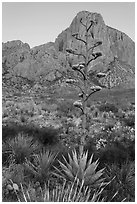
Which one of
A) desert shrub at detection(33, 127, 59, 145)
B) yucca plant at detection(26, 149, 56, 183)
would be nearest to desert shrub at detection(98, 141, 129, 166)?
yucca plant at detection(26, 149, 56, 183)

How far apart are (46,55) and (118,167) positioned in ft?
319

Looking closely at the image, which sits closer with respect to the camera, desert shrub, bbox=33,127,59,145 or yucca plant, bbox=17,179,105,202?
yucca plant, bbox=17,179,105,202

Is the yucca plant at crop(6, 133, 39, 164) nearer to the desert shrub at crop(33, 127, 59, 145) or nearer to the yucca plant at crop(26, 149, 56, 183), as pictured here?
the yucca plant at crop(26, 149, 56, 183)

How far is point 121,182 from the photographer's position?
5141 mm

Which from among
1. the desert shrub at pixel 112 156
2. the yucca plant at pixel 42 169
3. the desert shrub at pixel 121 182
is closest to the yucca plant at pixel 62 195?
the yucca plant at pixel 42 169

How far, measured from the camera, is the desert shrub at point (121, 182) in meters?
4.82

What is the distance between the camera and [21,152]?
610 centimetres

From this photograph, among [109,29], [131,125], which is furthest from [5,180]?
[109,29]

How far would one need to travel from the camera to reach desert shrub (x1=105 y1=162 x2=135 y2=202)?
482 cm

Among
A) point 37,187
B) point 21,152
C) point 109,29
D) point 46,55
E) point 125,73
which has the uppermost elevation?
point 109,29

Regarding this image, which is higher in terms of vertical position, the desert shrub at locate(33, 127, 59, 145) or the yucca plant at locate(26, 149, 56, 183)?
the desert shrub at locate(33, 127, 59, 145)

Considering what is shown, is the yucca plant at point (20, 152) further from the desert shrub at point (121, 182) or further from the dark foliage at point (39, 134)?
the desert shrub at point (121, 182)

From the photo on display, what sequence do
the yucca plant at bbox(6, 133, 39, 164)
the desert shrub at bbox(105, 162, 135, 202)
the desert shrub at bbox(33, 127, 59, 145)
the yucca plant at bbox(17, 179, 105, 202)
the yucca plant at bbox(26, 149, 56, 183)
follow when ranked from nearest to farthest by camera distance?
the yucca plant at bbox(17, 179, 105, 202) < the desert shrub at bbox(105, 162, 135, 202) < the yucca plant at bbox(26, 149, 56, 183) < the yucca plant at bbox(6, 133, 39, 164) < the desert shrub at bbox(33, 127, 59, 145)

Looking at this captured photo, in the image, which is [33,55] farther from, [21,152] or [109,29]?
[21,152]
